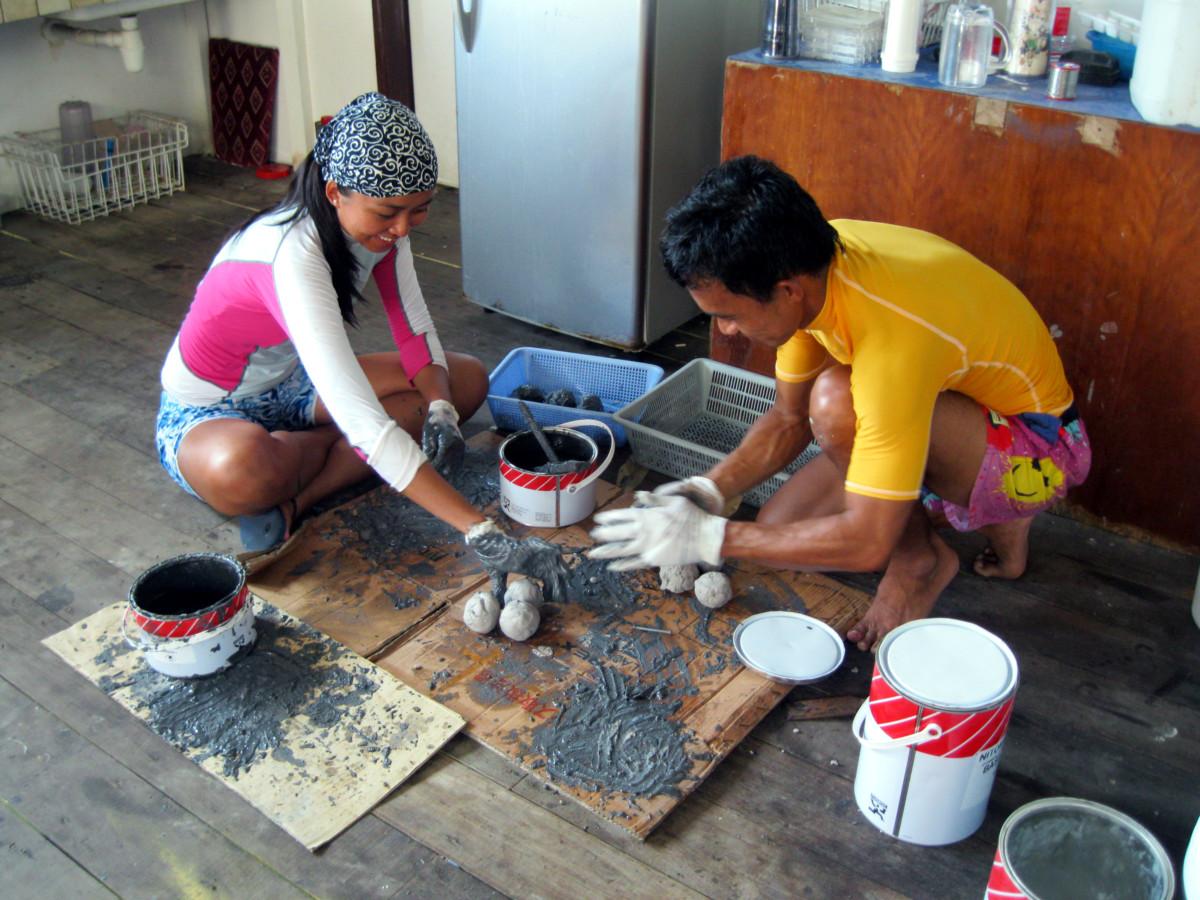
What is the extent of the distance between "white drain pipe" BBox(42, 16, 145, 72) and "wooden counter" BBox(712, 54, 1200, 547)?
8.07 feet

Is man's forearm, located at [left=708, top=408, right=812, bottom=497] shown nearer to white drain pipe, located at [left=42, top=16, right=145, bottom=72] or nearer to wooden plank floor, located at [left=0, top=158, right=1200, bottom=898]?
wooden plank floor, located at [left=0, top=158, right=1200, bottom=898]

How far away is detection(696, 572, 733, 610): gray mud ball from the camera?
189 cm

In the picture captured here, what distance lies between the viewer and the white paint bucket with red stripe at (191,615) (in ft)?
5.51

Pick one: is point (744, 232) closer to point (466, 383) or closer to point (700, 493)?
point (700, 493)

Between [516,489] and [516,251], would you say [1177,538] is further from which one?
[516,251]

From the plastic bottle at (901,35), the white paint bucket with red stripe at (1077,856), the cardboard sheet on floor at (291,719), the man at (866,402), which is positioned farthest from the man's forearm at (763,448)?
the plastic bottle at (901,35)

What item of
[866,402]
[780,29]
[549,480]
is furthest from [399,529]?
[780,29]

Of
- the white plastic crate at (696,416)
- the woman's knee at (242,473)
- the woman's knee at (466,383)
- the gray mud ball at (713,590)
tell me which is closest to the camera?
the gray mud ball at (713,590)

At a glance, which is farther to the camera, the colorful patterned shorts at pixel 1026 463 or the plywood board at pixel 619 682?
the colorful patterned shorts at pixel 1026 463

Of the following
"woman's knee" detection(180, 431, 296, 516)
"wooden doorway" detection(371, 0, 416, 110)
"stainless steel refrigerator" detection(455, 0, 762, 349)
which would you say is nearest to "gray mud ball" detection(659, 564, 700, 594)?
"woman's knee" detection(180, 431, 296, 516)

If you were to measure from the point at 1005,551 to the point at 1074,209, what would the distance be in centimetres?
63

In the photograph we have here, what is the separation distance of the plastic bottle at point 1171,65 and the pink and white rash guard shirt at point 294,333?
1.38 m

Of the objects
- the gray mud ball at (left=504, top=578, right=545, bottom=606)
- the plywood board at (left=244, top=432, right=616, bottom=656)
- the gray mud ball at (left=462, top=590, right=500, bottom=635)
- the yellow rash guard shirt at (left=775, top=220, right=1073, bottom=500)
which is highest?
the yellow rash guard shirt at (left=775, top=220, right=1073, bottom=500)

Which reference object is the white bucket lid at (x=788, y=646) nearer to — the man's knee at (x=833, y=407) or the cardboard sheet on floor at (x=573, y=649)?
the cardboard sheet on floor at (x=573, y=649)
